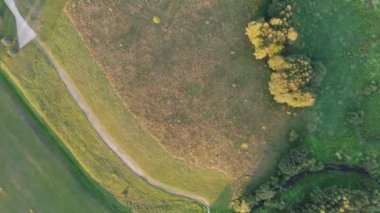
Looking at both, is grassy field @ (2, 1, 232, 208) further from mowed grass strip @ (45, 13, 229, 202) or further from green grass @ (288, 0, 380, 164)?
green grass @ (288, 0, 380, 164)

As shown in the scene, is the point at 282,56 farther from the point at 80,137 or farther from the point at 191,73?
the point at 80,137

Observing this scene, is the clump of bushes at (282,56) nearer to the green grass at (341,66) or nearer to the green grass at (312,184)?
the green grass at (341,66)

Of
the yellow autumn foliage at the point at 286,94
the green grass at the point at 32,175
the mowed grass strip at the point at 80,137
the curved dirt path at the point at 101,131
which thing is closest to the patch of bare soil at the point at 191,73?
the yellow autumn foliage at the point at 286,94

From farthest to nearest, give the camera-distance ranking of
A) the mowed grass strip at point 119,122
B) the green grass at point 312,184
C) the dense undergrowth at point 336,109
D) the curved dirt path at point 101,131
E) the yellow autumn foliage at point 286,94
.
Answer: the curved dirt path at point 101,131, the mowed grass strip at point 119,122, the green grass at point 312,184, the dense undergrowth at point 336,109, the yellow autumn foliage at point 286,94

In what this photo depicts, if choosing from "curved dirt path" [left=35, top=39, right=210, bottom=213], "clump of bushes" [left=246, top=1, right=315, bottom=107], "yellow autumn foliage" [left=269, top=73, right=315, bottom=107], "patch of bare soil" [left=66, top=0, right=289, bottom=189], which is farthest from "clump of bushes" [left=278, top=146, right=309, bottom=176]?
"curved dirt path" [left=35, top=39, right=210, bottom=213]

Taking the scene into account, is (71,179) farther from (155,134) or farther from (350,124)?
(350,124)

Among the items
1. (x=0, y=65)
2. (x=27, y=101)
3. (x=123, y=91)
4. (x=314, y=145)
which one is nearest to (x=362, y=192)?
(x=314, y=145)
